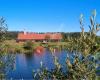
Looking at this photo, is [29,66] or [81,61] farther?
[29,66]

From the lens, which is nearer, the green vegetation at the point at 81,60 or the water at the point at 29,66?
the green vegetation at the point at 81,60

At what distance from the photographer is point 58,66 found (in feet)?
33.7

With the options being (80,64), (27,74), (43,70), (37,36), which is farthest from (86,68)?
(37,36)

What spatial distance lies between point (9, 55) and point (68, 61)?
28.6ft

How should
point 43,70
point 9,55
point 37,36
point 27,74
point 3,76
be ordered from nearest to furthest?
point 43,70
point 3,76
point 9,55
point 27,74
point 37,36

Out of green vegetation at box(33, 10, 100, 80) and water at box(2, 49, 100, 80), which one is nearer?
green vegetation at box(33, 10, 100, 80)

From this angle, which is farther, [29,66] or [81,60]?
[29,66]

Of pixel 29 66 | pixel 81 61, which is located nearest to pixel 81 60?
pixel 81 61

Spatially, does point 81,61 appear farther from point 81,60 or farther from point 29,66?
point 29,66

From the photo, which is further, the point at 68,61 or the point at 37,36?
the point at 37,36

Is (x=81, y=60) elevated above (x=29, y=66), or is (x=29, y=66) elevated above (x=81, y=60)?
(x=81, y=60)

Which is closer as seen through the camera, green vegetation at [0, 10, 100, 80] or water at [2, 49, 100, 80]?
green vegetation at [0, 10, 100, 80]

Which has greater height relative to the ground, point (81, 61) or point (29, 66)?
point (81, 61)

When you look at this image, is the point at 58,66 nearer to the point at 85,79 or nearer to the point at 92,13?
the point at 85,79
